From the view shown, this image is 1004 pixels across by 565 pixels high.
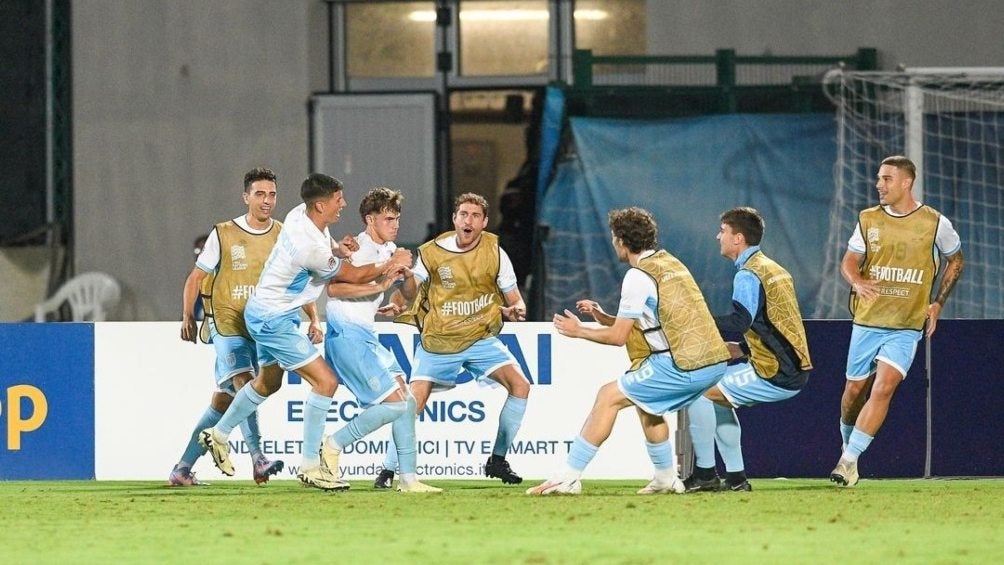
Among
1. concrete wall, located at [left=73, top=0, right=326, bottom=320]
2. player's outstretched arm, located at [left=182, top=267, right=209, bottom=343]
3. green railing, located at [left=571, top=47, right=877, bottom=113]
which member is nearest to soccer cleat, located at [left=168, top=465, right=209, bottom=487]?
player's outstretched arm, located at [left=182, top=267, right=209, bottom=343]

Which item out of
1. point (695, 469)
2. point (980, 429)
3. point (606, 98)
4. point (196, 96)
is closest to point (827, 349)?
point (980, 429)

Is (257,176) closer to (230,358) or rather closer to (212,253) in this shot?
(212,253)

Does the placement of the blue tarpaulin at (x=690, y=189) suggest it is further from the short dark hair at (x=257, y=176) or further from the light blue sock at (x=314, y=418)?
the light blue sock at (x=314, y=418)

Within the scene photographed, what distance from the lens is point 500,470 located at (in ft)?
36.3

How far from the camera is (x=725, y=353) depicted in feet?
32.3

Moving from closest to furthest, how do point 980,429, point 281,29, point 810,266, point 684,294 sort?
point 684,294, point 980,429, point 810,266, point 281,29

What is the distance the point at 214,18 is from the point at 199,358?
23.7 ft

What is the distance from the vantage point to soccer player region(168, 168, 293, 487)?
10938 millimetres

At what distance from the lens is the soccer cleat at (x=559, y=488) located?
32.7 ft

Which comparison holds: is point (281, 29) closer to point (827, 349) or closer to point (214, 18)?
point (214, 18)

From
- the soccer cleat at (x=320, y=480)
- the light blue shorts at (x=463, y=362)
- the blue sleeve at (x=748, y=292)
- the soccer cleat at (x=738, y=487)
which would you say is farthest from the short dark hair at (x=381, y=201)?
the soccer cleat at (x=738, y=487)

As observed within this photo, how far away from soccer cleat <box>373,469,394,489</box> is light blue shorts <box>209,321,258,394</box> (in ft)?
3.31

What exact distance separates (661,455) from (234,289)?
2.77 meters

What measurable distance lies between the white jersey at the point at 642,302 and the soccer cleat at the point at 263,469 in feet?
8.16
